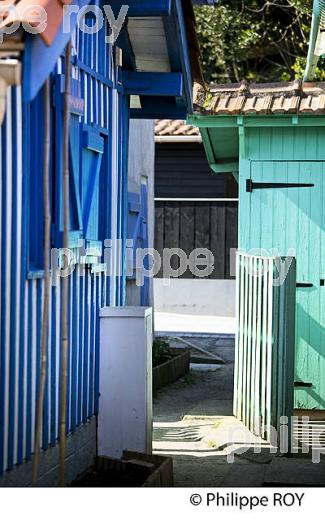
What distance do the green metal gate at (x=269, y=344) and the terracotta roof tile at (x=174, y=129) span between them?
11659 millimetres

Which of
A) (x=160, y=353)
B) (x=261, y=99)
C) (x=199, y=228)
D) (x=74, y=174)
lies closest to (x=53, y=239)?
(x=74, y=174)

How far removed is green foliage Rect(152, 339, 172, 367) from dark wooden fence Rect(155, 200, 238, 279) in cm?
712

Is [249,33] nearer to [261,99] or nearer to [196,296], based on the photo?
[196,296]

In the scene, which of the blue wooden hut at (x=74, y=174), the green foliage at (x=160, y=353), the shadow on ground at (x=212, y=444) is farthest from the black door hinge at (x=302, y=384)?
the blue wooden hut at (x=74, y=174)

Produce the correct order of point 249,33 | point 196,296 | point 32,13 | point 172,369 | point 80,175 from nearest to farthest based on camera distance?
point 32,13 < point 80,175 < point 172,369 < point 196,296 < point 249,33

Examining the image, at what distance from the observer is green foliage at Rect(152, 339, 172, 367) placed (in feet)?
43.7

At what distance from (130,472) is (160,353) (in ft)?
21.0

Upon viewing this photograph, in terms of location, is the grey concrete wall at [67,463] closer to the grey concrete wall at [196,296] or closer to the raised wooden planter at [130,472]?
the raised wooden planter at [130,472]

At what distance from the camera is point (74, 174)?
705 centimetres

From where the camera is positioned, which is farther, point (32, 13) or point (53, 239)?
point (53, 239)

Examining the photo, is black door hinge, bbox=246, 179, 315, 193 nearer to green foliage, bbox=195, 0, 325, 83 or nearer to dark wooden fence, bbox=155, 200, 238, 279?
dark wooden fence, bbox=155, 200, 238, 279

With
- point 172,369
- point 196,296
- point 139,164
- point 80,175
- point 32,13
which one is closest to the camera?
point 32,13

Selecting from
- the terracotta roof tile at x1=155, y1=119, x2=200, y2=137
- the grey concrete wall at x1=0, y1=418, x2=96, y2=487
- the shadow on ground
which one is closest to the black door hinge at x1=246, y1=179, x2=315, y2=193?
the shadow on ground

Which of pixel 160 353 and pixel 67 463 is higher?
pixel 160 353
